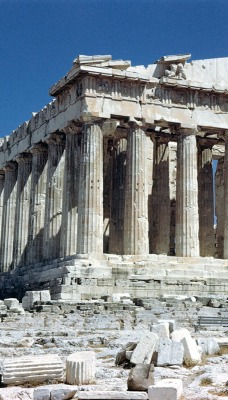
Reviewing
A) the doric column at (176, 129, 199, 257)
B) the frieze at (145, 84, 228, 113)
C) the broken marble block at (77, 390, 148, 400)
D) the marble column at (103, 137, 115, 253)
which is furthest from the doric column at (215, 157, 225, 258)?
the broken marble block at (77, 390, 148, 400)

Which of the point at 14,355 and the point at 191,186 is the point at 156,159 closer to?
the point at 191,186

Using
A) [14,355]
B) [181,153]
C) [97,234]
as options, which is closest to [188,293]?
[97,234]

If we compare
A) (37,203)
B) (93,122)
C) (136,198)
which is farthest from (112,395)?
(37,203)

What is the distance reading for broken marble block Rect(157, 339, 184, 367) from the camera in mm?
13367

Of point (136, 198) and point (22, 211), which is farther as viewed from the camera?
point (22, 211)

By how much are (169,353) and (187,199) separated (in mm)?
23359

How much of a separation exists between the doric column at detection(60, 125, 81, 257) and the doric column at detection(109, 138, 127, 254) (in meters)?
4.09

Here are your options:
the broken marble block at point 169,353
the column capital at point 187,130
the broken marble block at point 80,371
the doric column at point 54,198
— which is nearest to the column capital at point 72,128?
the doric column at point 54,198

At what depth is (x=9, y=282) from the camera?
39500mm

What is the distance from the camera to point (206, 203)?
134 feet

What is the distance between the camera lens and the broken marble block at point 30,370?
12148 millimetres

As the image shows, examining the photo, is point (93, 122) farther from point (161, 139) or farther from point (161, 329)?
point (161, 329)

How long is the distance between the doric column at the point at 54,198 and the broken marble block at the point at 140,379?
26.0 m

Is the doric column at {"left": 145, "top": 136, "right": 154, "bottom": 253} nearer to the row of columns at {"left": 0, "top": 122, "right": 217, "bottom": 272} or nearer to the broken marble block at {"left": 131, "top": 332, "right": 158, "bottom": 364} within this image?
the row of columns at {"left": 0, "top": 122, "right": 217, "bottom": 272}
